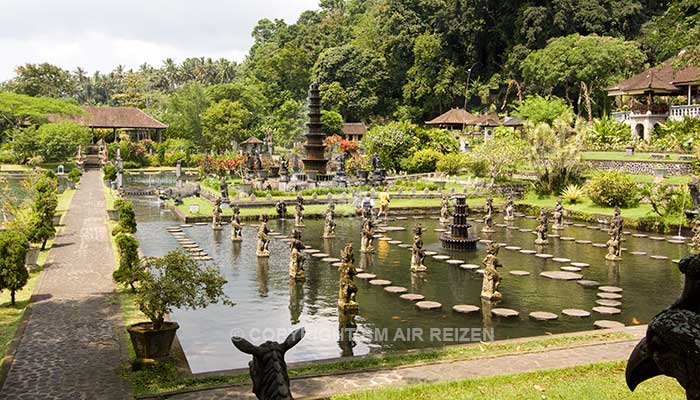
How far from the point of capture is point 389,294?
18.7 metres

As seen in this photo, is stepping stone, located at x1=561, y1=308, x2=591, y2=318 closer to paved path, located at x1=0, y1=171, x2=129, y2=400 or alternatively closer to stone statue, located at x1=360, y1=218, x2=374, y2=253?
stone statue, located at x1=360, y1=218, x2=374, y2=253

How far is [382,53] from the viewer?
3457 inches

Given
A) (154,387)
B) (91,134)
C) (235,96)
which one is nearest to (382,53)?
(235,96)

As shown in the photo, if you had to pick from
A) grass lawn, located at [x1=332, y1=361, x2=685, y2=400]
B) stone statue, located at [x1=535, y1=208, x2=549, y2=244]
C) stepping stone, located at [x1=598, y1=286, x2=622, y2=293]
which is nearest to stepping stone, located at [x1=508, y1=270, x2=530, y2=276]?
stepping stone, located at [x1=598, y1=286, x2=622, y2=293]

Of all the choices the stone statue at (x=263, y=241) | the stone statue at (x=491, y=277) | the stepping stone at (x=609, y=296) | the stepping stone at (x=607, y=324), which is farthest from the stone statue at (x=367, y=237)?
the stepping stone at (x=607, y=324)

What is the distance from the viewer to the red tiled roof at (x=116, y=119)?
3095 inches

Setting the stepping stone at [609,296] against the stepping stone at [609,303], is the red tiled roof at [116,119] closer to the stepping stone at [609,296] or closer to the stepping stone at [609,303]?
the stepping stone at [609,296]

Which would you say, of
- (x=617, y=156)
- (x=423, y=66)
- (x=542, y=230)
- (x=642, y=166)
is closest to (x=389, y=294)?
(x=542, y=230)

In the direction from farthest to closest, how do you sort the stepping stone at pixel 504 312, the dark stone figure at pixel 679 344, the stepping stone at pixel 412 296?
the stepping stone at pixel 412 296 < the stepping stone at pixel 504 312 < the dark stone figure at pixel 679 344

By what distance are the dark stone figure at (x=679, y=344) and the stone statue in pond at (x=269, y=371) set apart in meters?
3.69

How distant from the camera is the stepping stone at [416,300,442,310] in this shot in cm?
1711

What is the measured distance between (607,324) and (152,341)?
398 inches

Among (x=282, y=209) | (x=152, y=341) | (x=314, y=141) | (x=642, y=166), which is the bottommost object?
(x=152, y=341)

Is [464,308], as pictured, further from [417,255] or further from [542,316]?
[417,255]
